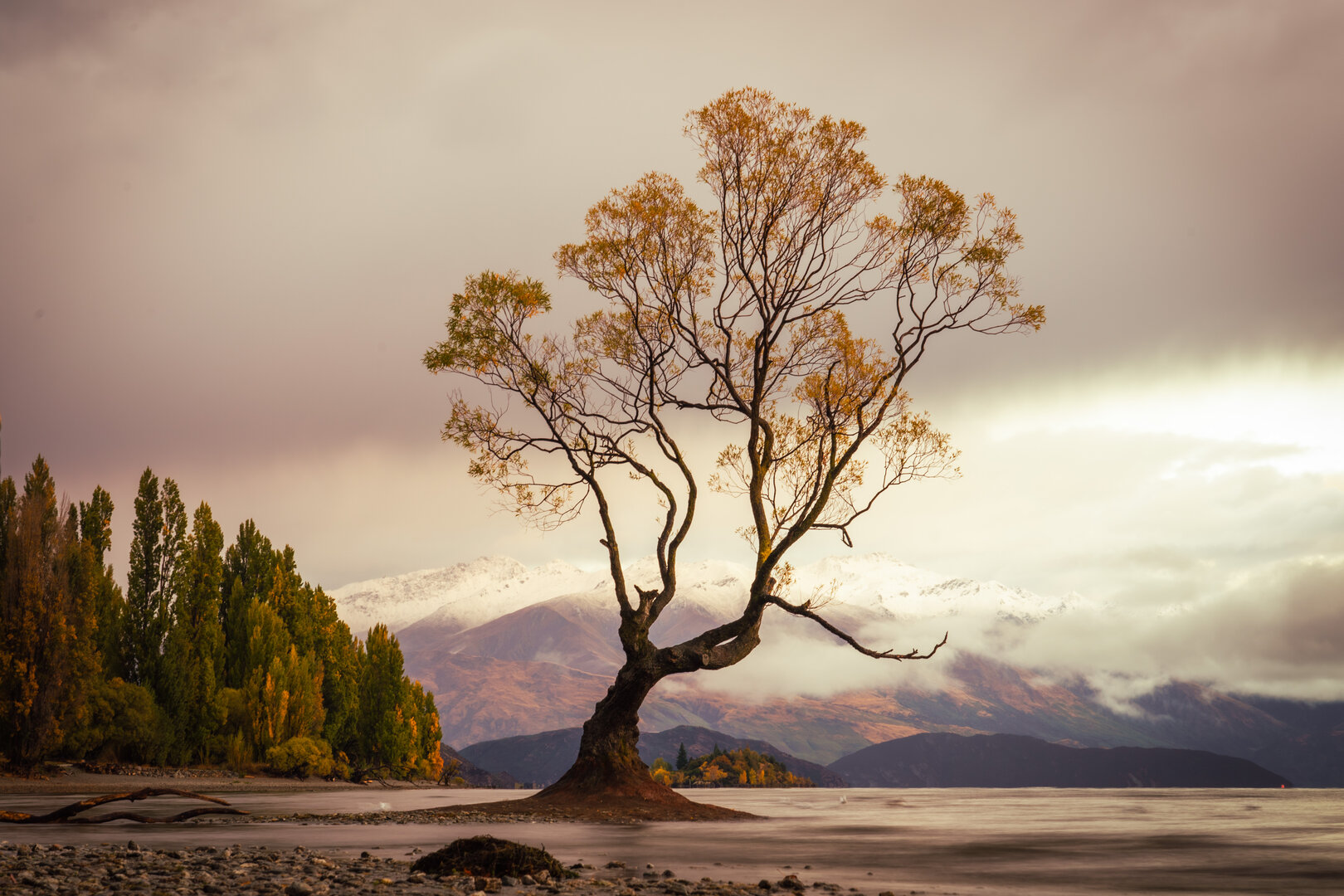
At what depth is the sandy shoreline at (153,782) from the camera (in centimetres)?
4166

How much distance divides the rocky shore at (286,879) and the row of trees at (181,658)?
42.3 meters

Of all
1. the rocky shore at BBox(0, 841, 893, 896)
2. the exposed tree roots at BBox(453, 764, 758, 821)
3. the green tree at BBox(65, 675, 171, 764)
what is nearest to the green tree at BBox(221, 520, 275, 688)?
the green tree at BBox(65, 675, 171, 764)

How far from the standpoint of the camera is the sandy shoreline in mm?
41656

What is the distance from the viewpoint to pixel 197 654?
65875 mm

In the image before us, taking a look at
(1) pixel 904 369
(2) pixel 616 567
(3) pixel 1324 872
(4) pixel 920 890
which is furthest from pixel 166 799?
(3) pixel 1324 872

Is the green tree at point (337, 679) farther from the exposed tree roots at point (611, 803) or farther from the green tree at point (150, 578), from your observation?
the exposed tree roots at point (611, 803)

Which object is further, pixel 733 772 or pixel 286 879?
pixel 733 772

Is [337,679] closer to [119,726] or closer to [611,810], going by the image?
[119,726]

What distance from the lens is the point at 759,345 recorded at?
27.7 metres

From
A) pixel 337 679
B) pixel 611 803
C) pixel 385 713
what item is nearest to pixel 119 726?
pixel 337 679

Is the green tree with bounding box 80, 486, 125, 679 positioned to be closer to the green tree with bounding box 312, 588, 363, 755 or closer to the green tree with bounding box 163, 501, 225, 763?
the green tree with bounding box 163, 501, 225, 763

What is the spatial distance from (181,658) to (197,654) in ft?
8.06

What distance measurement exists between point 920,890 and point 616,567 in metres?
17.3

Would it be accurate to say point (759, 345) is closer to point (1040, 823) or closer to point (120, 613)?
point (1040, 823)
